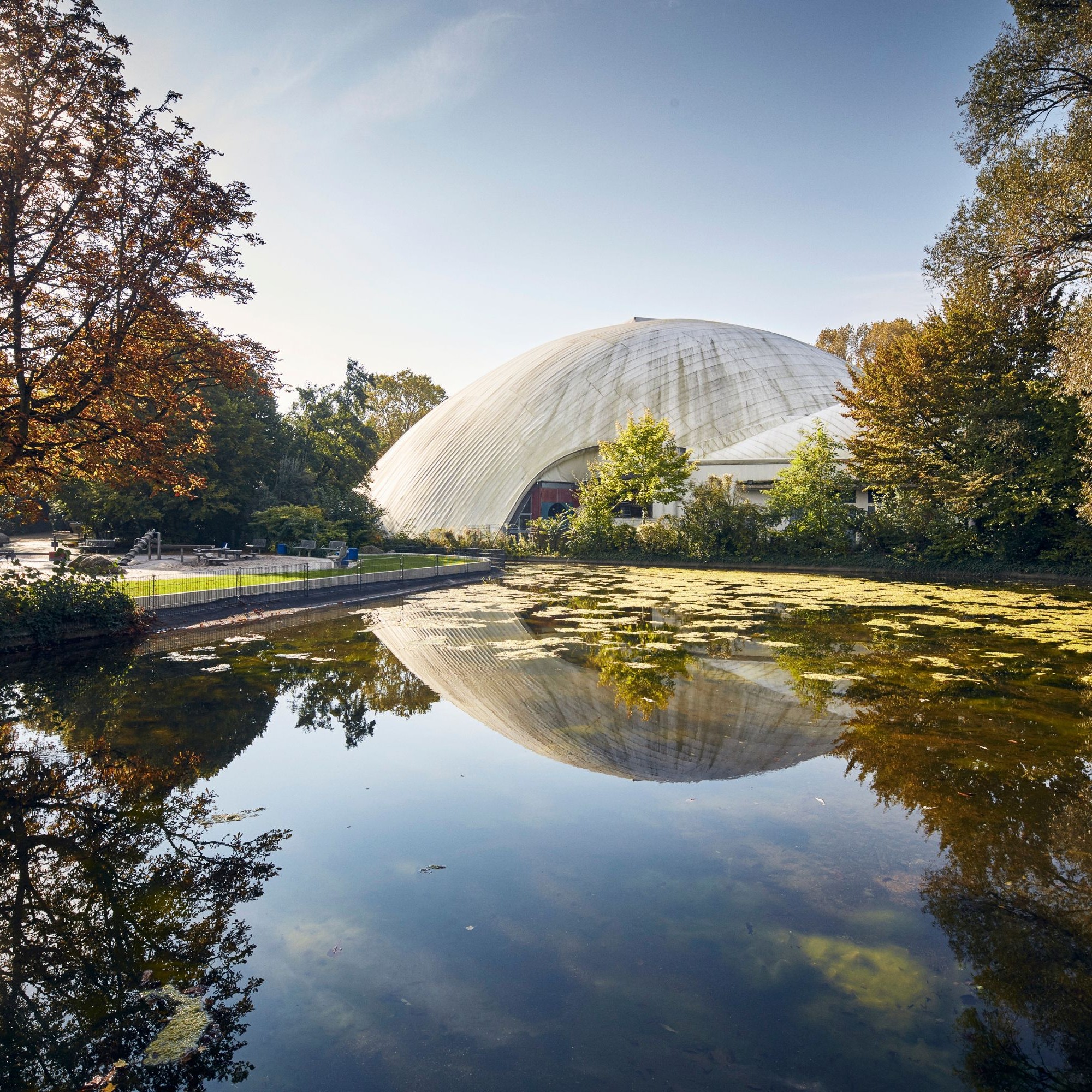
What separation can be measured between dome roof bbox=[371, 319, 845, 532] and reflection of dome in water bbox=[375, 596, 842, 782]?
75.2 ft

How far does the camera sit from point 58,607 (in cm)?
938

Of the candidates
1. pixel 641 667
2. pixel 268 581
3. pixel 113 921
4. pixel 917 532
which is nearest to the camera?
pixel 113 921

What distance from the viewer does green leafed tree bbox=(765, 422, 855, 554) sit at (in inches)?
938

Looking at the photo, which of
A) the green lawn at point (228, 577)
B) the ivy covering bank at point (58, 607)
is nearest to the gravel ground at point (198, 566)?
the green lawn at point (228, 577)

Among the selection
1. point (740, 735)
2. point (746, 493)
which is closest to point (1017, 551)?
point (746, 493)

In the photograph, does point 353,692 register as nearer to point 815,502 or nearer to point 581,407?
point 815,502

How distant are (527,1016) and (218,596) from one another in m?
11.3

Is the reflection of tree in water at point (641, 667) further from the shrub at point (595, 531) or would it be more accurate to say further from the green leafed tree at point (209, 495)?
the green leafed tree at point (209, 495)

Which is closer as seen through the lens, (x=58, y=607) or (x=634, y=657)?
(x=634, y=657)

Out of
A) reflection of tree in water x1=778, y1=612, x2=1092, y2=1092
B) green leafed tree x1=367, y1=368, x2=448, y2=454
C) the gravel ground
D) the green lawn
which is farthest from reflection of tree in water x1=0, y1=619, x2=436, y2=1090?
green leafed tree x1=367, y1=368, x2=448, y2=454

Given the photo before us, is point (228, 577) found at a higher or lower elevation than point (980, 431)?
lower

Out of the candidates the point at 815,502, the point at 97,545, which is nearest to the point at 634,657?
the point at 815,502

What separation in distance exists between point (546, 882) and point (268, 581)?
1228cm

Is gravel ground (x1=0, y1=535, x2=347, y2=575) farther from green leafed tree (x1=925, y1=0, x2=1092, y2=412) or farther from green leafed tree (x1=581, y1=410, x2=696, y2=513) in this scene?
green leafed tree (x1=925, y1=0, x2=1092, y2=412)
